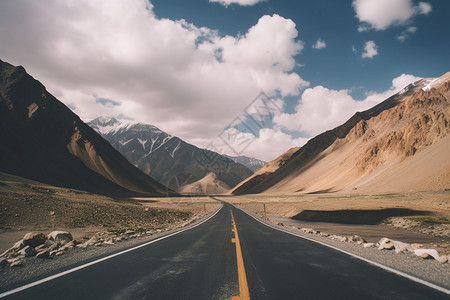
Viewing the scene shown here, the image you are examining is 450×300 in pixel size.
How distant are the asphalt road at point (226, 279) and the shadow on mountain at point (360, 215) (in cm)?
2360

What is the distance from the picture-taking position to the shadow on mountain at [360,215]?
29.3 metres

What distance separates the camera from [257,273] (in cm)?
677

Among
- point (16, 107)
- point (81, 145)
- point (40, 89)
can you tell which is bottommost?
point (81, 145)

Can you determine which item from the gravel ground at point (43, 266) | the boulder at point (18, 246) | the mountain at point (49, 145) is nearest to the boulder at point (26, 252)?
the gravel ground at point (43, 266)

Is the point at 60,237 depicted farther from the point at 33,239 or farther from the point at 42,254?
the point at 42,254

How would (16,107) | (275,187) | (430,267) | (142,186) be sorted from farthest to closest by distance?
1. (275,187)
2. (142,186)
3. (16,107)
4. (430,267)

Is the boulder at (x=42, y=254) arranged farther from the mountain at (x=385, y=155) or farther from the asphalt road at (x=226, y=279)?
the mountain at (x=385, y=155)

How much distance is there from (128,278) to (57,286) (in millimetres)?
1480

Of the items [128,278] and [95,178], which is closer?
[128,278]

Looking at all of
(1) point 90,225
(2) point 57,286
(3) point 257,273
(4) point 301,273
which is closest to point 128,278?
(2) point 57,286

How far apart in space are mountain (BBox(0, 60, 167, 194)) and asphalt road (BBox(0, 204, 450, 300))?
9580cm

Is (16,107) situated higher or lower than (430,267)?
higher

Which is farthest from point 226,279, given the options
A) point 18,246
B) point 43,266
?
point 18,246

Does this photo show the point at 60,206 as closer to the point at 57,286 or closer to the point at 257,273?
the point at 57,286
